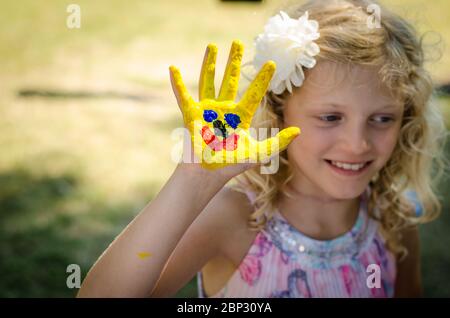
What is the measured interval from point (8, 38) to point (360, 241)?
4.99 m

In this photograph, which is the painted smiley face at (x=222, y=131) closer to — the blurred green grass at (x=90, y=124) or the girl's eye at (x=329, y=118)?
the girl's eye at (x=329, y=118)

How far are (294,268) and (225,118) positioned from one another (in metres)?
0.77

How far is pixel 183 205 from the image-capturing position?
1648mm

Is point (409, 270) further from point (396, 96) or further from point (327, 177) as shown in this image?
point (396, 96)

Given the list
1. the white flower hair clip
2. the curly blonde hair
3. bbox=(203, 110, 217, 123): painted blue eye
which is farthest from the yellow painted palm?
the curly blonde hair

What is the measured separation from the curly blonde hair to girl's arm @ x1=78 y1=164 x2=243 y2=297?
0.55 m

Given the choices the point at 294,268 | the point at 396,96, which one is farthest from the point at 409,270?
the point at 396,96

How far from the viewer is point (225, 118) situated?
65.3 inches

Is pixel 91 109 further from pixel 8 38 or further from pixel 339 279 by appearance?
pixel 339 279

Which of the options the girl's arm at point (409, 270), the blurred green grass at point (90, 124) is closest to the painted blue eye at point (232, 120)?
the blurred green grass at point (90, 124)

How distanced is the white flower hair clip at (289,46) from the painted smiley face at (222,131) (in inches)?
15.9

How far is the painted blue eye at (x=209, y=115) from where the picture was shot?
5.42 feet
